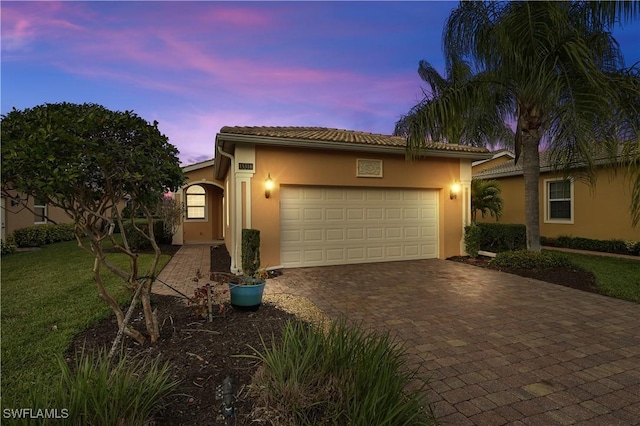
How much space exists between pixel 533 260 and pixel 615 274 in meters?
1.66

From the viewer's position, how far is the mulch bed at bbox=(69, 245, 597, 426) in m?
2.40

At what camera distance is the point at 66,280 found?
699 cm

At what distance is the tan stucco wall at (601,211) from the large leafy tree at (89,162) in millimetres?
12371

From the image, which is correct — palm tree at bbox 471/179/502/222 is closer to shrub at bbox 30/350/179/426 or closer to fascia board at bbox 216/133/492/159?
fascia board at bbox 216/133/492/159

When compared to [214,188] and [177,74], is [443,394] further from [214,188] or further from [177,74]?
[214,188]

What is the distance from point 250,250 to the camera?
7.54 m

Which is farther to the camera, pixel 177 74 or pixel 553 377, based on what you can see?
pixel 177 74

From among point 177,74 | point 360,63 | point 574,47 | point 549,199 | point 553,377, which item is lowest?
point 553,377

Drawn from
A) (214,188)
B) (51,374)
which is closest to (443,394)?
(51,374)

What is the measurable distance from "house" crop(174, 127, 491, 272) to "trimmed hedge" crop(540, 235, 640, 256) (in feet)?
15.9

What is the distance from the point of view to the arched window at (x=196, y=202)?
16578mm

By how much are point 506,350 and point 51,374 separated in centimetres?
455

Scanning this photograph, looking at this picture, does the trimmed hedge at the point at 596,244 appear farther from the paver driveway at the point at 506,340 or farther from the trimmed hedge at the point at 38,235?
the trimmed hedge at the point at 38,235

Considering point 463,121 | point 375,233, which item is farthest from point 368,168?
point 463,121
